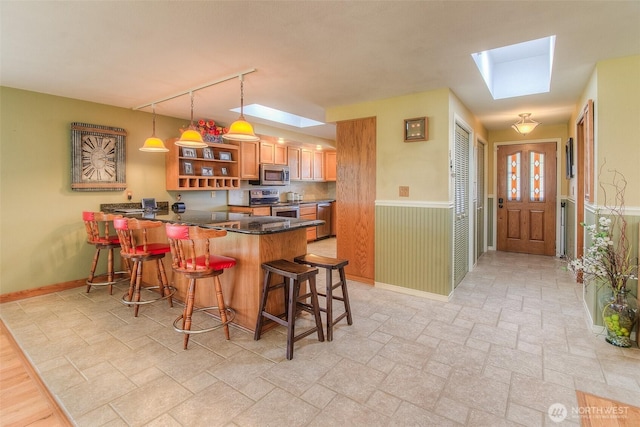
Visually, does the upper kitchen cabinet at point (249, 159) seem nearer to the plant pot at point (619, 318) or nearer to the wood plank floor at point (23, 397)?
the wood plank floor at point (23, 397)

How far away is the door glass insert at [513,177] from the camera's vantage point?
19.5ft

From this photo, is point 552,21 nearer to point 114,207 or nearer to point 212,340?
point 212,340

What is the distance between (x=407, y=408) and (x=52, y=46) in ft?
11.9

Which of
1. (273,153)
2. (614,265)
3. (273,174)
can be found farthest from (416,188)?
(273,153)

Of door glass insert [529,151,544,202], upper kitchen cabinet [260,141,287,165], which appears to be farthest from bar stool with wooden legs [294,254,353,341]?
door glass insert [529,151,544,202]

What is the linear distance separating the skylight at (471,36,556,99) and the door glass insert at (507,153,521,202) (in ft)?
8.33

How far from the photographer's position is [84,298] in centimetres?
359

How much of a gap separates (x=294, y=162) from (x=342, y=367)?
519cm

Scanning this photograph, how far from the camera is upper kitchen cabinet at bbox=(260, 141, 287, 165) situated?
6027mm

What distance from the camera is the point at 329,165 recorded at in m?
Answer: 7.86

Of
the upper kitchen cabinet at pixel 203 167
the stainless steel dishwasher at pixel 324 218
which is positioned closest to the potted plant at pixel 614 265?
the upper kitchen cabinet at pixel 203 167

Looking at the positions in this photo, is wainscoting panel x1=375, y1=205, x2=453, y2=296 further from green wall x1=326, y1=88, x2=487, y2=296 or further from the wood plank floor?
the wood plank floor

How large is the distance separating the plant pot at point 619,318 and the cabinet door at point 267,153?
515cm

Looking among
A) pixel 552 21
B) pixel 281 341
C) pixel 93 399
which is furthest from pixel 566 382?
pixel 93 399
